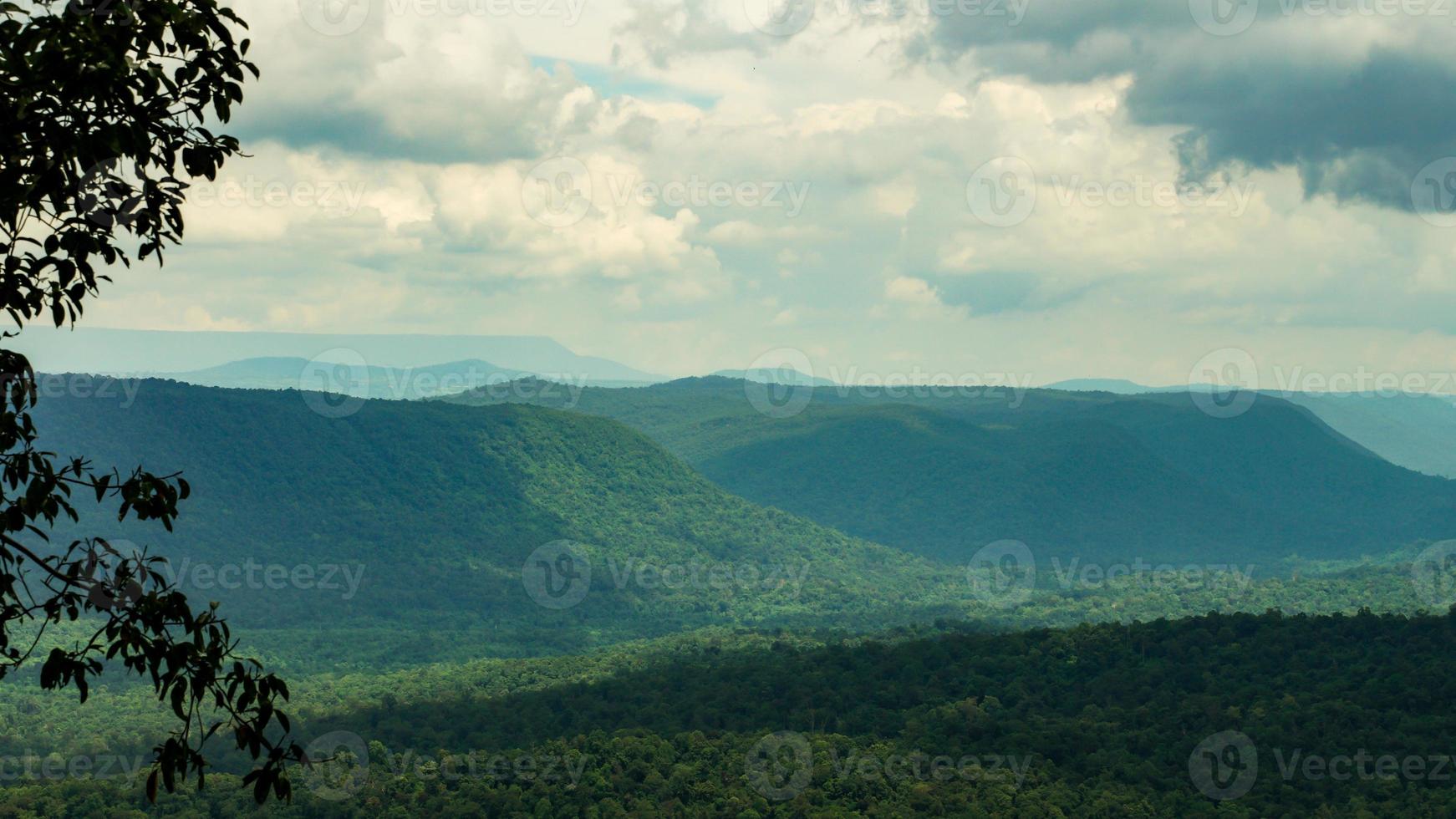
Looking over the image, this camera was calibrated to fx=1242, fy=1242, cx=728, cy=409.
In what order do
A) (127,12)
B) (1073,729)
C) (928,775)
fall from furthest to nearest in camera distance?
(1073,729)
(928,775)
(127,12)

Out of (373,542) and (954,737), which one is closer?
(954,737)

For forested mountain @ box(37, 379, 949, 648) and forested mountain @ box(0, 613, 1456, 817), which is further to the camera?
forested mountain @ box(37, 379, 949, 648)

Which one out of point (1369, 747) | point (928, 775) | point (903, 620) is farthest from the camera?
point (903, 620)

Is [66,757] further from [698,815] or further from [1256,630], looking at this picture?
[1256,630]

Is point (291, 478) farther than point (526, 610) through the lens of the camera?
Yes

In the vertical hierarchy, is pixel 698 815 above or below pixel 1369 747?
below

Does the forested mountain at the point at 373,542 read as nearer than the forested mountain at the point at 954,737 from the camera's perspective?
No

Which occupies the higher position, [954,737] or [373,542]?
[373,542]

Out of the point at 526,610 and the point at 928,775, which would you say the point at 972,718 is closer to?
the point at 928,775

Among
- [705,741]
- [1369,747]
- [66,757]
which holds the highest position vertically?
[1369,747]

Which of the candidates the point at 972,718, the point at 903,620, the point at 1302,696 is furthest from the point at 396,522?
the point at 1302,696
